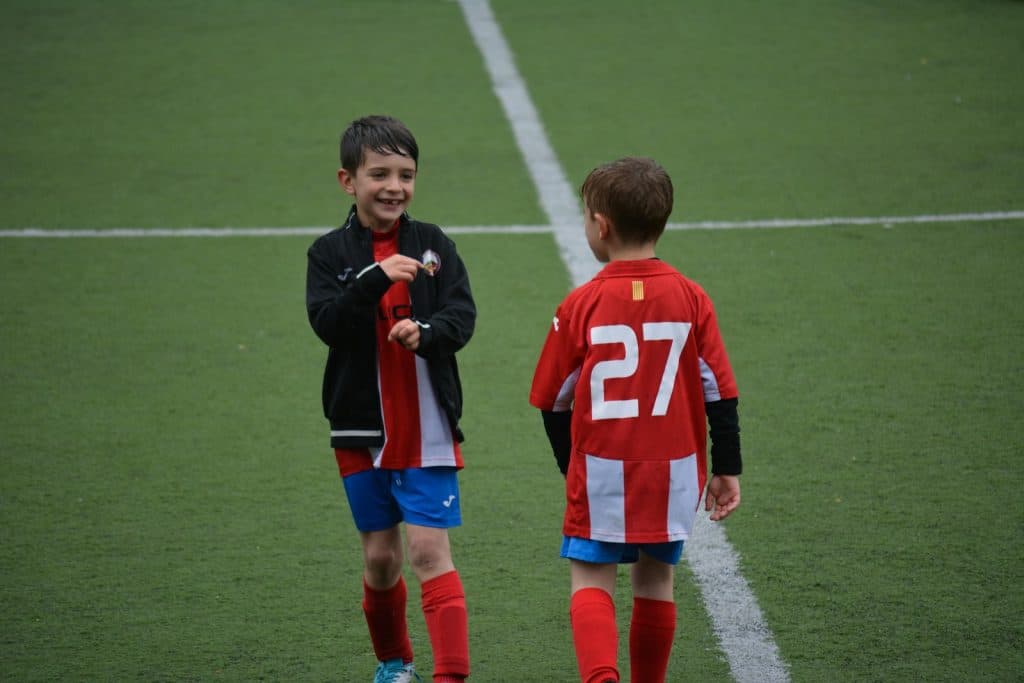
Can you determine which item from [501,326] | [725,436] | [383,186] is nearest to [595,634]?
[725,436]

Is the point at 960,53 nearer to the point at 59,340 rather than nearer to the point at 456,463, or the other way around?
the point at 59,340

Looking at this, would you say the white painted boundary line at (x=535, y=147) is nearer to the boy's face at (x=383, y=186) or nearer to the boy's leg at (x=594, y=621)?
the boy's face at (x=383, y=186)

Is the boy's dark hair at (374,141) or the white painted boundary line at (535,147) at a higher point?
the boy's dark hair at (374,141)

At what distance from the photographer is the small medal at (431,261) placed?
3.30m

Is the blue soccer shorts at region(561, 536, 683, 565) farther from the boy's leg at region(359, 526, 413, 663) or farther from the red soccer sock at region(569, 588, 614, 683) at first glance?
→ the boy's leg at region(359, 526, 413, 663)

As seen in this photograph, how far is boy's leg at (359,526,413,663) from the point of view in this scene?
11.1 ft

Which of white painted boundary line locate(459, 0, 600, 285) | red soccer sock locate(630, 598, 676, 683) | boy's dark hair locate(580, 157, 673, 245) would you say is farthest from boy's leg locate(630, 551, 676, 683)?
white painted boundary line locate(459, 0, 600, 285)

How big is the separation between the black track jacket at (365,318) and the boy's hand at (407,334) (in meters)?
0.10

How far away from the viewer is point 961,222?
7.37 metres

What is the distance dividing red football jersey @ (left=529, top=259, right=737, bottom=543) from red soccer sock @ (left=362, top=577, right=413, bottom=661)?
63cm

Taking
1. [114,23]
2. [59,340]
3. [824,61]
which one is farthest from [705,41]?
[59,340]

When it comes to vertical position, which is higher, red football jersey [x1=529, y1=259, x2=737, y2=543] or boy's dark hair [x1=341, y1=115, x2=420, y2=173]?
boy's dark hair [x1=341, y1=115, x2=420, y2=173]

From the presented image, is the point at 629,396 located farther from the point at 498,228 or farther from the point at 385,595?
the point at 498,228

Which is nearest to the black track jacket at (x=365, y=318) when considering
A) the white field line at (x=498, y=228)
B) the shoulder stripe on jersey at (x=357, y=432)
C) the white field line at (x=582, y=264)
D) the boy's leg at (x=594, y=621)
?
the shoulder stripe on jersey at (x=357, y=432)
